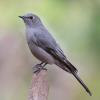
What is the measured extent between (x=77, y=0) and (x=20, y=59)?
1.95 metres

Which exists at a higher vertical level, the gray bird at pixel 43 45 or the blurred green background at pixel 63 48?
the blurred green background at pixel 63 48

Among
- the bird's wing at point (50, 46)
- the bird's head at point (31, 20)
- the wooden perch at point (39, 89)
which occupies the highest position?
the bird's head at point (31, 20)

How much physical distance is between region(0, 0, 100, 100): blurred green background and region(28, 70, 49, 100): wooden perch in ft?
11.6

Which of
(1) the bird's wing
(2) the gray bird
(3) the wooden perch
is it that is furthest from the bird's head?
(3) the wooden perch

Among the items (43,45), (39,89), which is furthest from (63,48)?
(39,89)

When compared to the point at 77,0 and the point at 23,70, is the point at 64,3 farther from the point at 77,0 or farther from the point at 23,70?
the point at 23,70

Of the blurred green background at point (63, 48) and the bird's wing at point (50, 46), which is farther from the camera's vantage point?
the blurred green background at point (63, 48)

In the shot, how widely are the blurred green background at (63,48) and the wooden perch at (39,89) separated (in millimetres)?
3533

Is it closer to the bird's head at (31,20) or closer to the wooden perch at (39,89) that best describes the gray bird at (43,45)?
the bird's head at (31,20)

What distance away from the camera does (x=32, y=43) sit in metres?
7.89

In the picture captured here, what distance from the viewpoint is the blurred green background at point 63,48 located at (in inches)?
391

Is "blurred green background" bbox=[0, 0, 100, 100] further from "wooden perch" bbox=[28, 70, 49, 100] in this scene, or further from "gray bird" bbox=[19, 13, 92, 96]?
"wooden perch" bbox=[28, 70, 49, 100]

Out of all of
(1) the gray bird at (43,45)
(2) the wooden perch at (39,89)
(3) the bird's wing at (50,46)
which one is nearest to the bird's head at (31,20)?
(1) the gray bird at (43,45)

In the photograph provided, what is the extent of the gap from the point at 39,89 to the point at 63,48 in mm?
4544
